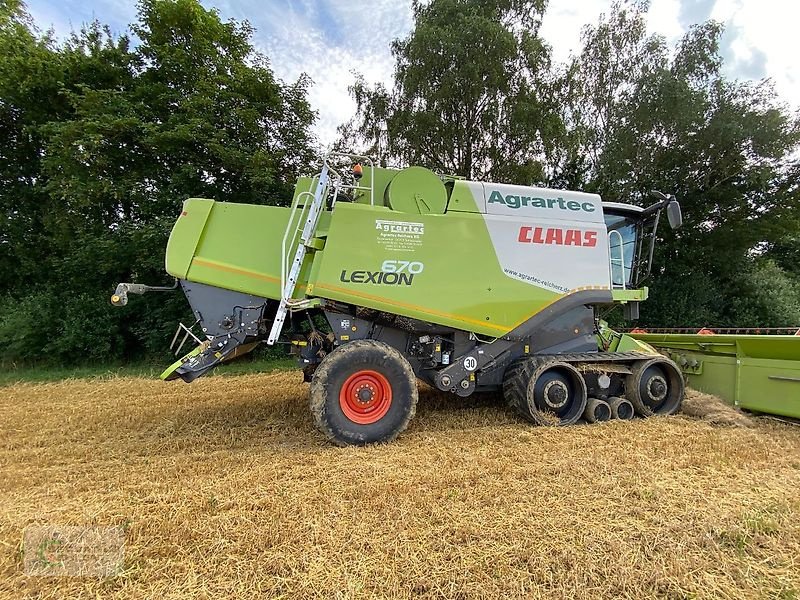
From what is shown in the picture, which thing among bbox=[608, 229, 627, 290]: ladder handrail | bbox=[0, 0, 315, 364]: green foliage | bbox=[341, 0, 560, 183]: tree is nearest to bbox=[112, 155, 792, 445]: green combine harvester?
bbox=[608, 229, 627, 290]: ladder handrail

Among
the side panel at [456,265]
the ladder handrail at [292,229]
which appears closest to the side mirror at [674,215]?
the side panel at [456,265]

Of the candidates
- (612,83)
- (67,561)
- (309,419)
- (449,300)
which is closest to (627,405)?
(449,300)

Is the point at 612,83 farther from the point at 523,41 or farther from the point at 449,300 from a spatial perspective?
the point at 449,300

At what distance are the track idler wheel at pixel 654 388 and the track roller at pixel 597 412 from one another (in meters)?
0.43

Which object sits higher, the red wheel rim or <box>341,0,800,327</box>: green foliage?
<box>341,0,800,327</box>: green foliage

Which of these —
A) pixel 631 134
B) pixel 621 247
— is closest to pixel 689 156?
pixel 631 134

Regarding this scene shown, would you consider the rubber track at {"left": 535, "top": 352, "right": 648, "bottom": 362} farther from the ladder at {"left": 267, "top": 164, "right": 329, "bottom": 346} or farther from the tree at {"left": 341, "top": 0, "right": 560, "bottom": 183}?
the tree at {"left": 341, "top": 0, "right": 560, "bottom": 183}

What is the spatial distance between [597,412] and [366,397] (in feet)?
8.51

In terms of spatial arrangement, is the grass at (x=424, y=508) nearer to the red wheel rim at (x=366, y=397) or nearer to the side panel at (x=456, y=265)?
the red wheel rim at (x=366, y=397)

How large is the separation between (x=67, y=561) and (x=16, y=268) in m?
11.1

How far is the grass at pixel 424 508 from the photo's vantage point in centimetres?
206

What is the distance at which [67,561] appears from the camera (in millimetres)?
2184

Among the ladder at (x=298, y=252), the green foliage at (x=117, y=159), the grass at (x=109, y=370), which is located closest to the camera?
the ladder at (x=298, y=252)

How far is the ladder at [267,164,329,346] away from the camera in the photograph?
4.02 meters
